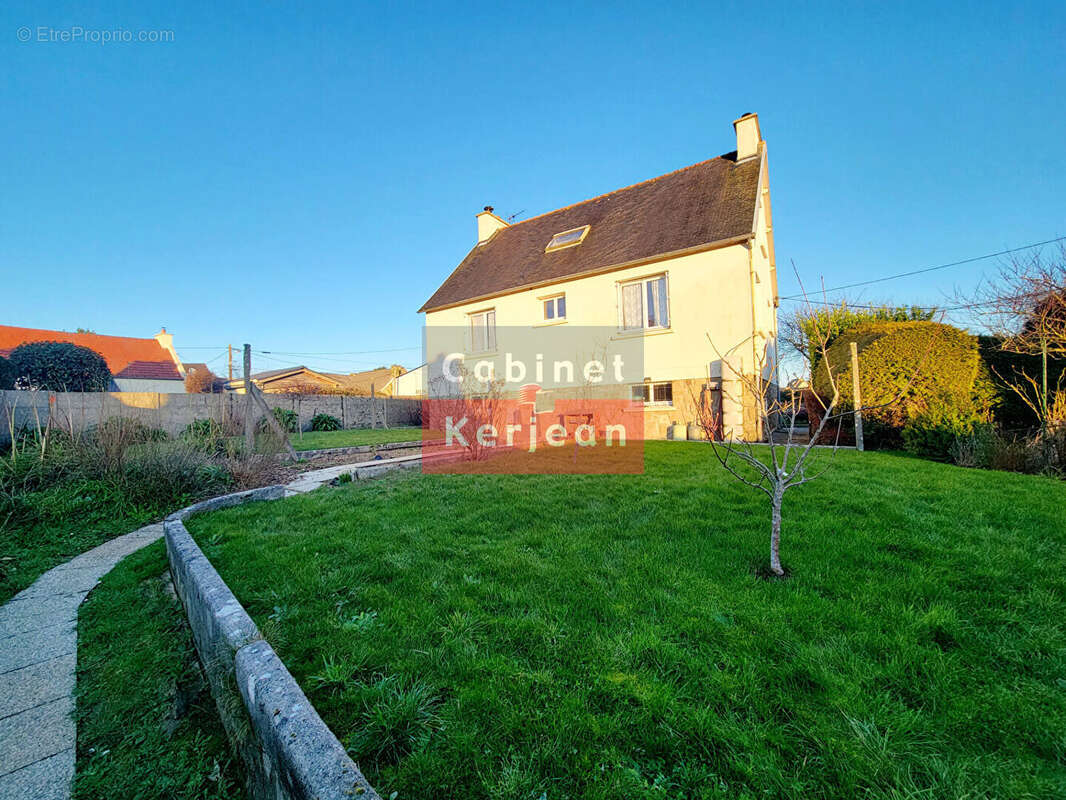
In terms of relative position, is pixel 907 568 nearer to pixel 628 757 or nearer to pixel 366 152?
pixel 628 757

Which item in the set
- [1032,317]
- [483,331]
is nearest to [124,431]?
[483,331]

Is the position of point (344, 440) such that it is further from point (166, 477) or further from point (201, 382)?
point (201, 382)

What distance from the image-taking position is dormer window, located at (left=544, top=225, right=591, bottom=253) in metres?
14.3

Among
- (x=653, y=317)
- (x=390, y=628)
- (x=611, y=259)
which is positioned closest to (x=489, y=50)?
(x=611, y=259)

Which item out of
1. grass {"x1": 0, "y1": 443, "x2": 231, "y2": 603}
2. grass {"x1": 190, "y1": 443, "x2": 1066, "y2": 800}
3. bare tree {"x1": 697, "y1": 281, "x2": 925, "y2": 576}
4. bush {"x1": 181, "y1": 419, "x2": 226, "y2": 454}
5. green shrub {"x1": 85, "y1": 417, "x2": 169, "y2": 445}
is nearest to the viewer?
grass {"x1": 190, "y1": 443, "x2": 1066, "y2": 800}

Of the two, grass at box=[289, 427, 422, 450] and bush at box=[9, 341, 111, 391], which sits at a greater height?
bush at box=[9, 341, 111, 391]

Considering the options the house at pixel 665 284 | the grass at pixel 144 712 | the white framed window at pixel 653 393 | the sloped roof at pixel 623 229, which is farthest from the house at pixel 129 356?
the grass at pixel 144 712

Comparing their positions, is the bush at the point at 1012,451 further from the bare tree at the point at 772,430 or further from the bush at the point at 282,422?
the bush at the point at 282,422

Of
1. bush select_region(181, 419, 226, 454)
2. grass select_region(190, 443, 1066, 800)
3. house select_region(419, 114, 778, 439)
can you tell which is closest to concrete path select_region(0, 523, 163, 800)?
grass select_region(190, 443, 1066, 800)

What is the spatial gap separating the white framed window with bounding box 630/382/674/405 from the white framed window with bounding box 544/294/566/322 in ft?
12.3

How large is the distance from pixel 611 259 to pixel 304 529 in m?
11.2

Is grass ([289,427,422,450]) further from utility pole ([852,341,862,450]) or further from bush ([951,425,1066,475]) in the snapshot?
bush ([951,425,1066,475])

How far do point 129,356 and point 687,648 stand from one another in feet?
125

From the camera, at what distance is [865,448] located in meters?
8.02
